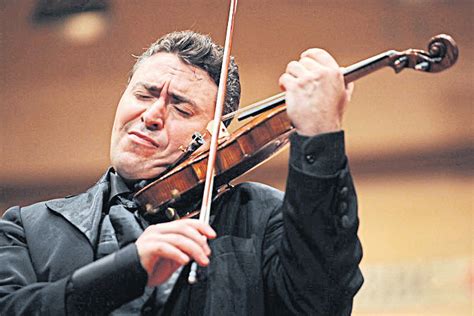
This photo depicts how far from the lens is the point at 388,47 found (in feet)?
12.7

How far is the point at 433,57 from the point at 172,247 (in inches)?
18.5

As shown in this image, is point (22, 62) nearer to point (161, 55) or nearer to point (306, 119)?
point (161, 55)

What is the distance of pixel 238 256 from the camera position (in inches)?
55.1

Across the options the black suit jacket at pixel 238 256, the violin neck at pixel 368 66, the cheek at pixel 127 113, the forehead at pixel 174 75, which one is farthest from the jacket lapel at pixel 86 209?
the violin neck at pixel 368 66

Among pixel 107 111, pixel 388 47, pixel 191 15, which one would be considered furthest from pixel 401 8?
pixel 107 111

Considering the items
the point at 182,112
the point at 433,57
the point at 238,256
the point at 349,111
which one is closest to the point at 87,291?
the point at 238,256

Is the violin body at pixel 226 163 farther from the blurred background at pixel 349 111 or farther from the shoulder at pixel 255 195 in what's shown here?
the blurred background at pixel 349 111

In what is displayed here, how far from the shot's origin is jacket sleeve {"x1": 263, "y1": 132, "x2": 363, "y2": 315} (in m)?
1.27

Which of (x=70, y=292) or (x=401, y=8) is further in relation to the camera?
(x=401, y=8)

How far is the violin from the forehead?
0.59 feet

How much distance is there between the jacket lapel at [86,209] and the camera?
1431 millimetres

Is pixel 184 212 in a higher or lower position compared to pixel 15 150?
higher

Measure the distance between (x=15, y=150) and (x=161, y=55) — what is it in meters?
2.22

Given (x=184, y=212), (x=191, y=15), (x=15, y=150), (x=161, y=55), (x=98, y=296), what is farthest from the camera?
(x=15, y=150)
